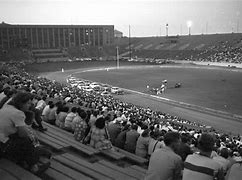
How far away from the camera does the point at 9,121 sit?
5.77 meters

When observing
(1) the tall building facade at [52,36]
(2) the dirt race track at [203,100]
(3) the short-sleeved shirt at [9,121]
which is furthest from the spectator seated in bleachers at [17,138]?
(1) the tall building facade at [52,36]

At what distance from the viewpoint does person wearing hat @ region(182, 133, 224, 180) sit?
444cm

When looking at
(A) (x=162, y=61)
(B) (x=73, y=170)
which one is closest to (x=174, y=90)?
(B) (x=73, y=170)

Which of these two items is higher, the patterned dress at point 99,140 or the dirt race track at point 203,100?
the patterned dress at point 99,140

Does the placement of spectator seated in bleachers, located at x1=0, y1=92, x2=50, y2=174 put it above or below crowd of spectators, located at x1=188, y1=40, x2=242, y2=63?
below

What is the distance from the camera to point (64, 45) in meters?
145

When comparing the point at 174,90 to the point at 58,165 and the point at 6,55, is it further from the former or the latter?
the point at 6,55

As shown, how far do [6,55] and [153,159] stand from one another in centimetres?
11490

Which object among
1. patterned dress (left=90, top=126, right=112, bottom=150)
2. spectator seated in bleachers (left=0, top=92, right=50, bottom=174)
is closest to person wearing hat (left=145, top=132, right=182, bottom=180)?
spectator seated in bleachers (left=0, top=92, right=50, bottom=174)

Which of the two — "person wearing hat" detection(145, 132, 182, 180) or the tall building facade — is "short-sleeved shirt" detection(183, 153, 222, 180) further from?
the tall building facade

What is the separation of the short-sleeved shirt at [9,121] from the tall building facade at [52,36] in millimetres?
125299

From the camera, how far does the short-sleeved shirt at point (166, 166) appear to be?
4.82m

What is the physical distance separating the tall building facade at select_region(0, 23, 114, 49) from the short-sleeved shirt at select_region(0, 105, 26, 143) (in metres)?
125

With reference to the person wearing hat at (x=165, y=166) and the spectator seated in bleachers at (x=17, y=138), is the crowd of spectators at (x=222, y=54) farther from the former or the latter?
the spectator seated in bleachers at (x=17, y=138)
